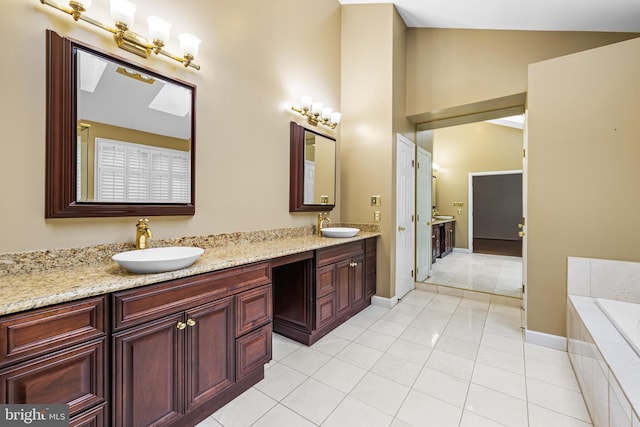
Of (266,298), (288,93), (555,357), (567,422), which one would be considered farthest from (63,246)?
(555,357)

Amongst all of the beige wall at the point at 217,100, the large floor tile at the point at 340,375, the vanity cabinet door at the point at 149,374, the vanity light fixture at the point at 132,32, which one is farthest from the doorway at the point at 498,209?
the vanity cabinet door at the point at 149,374

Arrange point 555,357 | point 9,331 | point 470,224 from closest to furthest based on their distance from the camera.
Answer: point 9,331
point 555,357
point 470,224

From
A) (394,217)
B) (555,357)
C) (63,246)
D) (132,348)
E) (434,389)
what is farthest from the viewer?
(394,217)

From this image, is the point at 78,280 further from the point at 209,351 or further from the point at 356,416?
the point at 356,416

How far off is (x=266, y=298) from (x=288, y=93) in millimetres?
1964

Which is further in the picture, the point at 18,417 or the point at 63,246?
the point at 63,246

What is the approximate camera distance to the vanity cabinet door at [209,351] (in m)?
1.40

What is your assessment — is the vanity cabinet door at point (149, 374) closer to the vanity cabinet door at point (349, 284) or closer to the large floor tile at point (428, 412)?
the large floor tile at point (428, 412)

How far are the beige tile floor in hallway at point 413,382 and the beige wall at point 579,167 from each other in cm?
55

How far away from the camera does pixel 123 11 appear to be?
4.85 feet

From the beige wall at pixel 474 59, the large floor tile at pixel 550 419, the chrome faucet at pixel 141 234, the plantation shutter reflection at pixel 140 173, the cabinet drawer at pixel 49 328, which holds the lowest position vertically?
the large floor tile at pixel 550 419

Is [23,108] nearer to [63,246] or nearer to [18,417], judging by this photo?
[63,246]

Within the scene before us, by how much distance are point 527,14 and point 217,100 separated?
10.0 ft

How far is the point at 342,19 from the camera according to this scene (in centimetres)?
340
